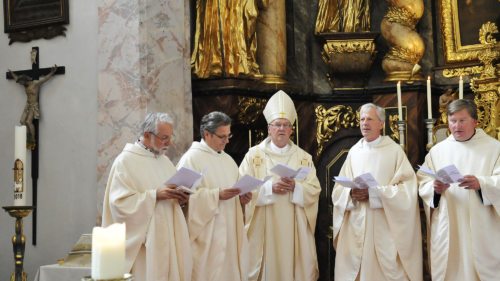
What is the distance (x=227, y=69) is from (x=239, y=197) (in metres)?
2.12

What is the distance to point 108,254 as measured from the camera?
8.06 feet

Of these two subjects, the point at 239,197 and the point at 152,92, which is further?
the point at 152,92

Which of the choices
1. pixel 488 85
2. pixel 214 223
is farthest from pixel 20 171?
pixel 488 85

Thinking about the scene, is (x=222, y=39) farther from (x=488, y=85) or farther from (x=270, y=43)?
(x=488, y=85)

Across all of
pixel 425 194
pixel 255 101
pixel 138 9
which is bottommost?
pixel 425 194

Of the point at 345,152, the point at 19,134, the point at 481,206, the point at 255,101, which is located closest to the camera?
the point at 19,134

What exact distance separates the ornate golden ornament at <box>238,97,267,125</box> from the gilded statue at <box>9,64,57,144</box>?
1.82 m

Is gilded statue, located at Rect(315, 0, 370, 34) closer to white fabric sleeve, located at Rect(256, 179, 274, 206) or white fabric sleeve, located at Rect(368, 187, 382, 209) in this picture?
white fabric sleeve, located at Rect(256, 179, 274, 206)

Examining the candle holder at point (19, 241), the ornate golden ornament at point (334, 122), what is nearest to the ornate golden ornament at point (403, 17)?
the ornate golden ornament at point (334, 122)

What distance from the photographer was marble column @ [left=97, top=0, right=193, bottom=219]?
7211 millimetres

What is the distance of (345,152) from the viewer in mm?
8766

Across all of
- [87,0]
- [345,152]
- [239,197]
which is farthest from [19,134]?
[345,152]

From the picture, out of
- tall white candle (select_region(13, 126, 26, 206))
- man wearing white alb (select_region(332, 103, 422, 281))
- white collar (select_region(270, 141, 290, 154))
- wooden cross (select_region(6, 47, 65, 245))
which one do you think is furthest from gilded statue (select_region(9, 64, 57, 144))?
tall white candle (select_region(13, 126, 26, 206))

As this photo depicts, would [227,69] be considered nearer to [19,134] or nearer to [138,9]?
[138,9]
